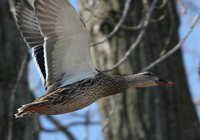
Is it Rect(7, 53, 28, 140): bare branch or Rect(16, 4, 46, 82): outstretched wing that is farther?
Rect(7, 53, 28, 140): bare branch

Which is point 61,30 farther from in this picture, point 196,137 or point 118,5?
point 196,137

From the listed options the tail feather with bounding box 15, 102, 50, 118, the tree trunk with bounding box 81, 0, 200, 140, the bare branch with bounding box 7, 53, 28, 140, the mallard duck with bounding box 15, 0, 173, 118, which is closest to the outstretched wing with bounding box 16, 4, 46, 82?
the mallard duck with bounding box 15, 0, 173, 118

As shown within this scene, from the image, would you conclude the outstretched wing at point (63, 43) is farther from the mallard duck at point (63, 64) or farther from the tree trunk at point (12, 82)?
the tree trunk at point (12, 82)

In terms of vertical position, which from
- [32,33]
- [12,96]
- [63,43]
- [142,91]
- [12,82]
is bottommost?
[142,91]

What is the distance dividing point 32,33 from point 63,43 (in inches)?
20.8

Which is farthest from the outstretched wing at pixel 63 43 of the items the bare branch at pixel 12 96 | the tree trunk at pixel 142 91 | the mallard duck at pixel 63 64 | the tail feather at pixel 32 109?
the tree trunk at pixel 142 91

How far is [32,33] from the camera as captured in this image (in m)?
7.61

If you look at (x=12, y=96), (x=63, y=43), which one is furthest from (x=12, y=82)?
(x=63, y=43)

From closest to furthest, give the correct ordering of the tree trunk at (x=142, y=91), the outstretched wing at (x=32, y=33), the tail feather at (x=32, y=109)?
the tail feather at (x=32, y=109)
the outstretched wing at (x=32, y=33)
the tree trunk at (x=142, y=91)

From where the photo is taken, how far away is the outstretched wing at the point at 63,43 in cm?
699

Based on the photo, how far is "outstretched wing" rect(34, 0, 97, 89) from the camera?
6.99 m

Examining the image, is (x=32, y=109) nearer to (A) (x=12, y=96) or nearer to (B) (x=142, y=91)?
(A) (x=12, y=96)

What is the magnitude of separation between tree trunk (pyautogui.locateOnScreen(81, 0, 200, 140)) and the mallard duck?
6.38 ft

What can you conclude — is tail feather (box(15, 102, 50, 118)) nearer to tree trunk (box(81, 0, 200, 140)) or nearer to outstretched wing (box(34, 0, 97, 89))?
outstretched wing (box(34, 0, 97, 89))
